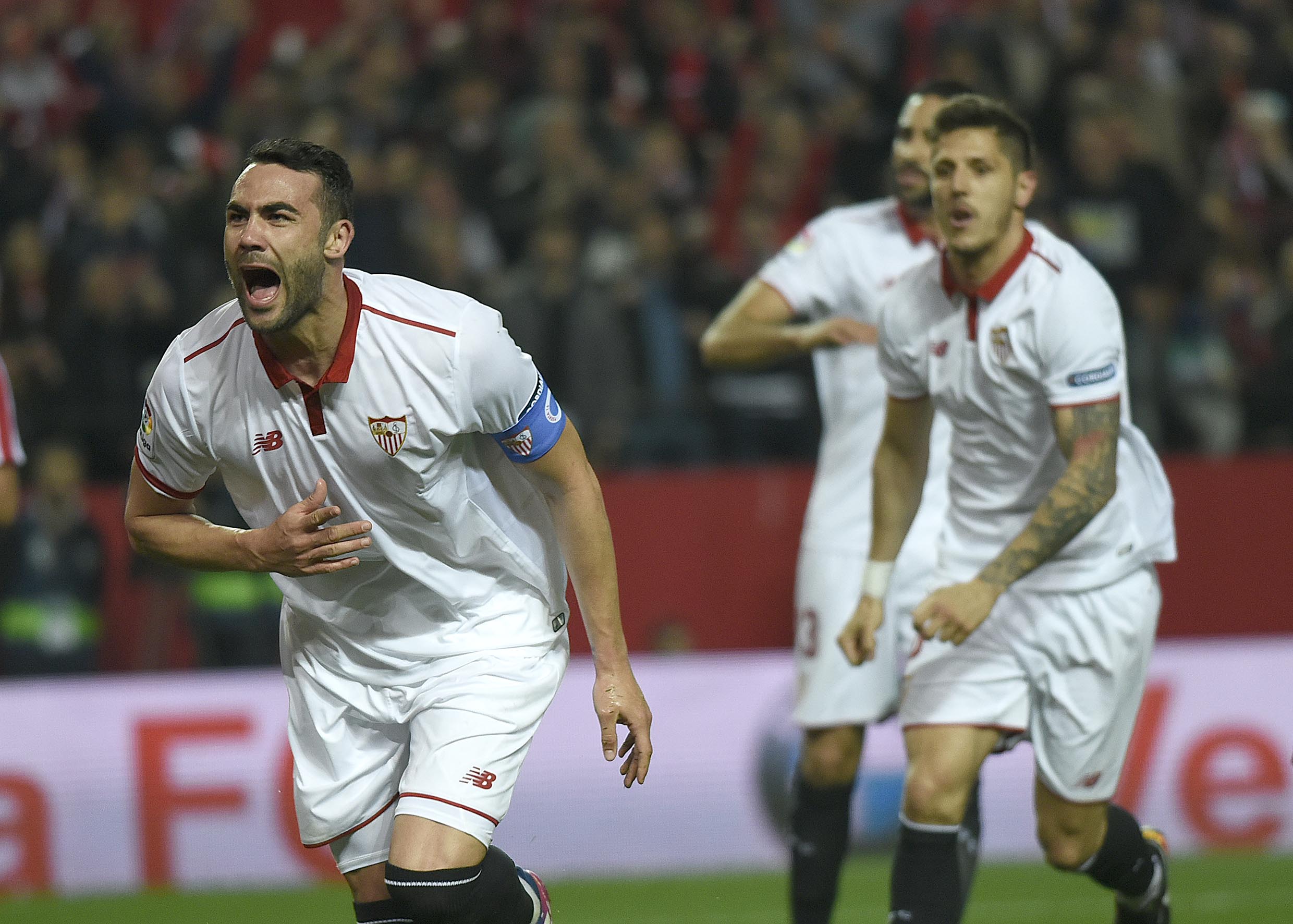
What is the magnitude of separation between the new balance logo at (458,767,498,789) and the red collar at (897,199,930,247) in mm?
2565

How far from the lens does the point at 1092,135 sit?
1060 cm

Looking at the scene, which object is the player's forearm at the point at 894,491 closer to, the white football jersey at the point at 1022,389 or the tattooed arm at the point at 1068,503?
the white football jersey at the point at 1022,389

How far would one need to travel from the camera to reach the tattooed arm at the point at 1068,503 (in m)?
4.38

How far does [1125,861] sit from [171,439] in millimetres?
2848

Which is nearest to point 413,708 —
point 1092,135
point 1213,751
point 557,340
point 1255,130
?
point 1213,751

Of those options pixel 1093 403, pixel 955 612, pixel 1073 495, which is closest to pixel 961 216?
pixel 1093 403

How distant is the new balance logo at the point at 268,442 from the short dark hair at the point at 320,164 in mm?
461

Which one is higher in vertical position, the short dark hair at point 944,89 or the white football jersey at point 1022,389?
the short dark hair at point 944,89

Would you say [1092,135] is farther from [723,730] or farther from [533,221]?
[723,730]

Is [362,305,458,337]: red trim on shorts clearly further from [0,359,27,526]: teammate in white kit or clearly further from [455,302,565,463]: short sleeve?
[0,359,27,526]: teammate in white kit

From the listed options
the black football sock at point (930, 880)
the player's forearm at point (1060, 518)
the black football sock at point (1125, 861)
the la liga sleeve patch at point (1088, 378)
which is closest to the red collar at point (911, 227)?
the la liga sleeve patch at point (1088, 378)

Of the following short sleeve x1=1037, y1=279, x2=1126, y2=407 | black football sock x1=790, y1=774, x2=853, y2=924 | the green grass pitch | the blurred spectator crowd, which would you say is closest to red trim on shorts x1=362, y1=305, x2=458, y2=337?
short sleeve x1=1037, y1=279, x2=1126, y2=407

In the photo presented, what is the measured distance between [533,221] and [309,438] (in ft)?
22.4

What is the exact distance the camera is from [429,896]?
3.76 meters
